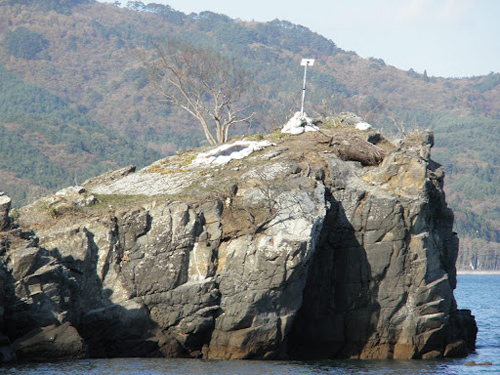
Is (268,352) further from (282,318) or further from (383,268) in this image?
(383,268)

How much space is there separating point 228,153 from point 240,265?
7.71 m

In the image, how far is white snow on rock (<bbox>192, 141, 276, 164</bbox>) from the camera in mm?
31766

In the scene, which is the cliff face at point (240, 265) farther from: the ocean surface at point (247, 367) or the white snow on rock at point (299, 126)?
the white snow on rock at point (299, 126)

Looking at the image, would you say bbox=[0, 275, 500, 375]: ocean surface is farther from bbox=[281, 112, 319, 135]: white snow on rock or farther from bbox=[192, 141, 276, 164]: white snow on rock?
bbox=[281, 112, 319, 135]: white snow on rock

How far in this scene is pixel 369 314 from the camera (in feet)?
94.7

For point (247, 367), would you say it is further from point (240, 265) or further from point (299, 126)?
point (299, 126)

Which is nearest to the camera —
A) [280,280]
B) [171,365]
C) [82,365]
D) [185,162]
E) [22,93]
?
[82,365]

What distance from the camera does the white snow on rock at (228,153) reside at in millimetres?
31766

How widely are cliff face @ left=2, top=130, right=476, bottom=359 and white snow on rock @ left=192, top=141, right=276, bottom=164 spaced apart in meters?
0.40

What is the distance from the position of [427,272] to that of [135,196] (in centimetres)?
1211

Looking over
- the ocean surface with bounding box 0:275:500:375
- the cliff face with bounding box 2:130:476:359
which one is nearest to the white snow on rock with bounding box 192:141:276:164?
the cliff face with bounding box 2:130:476:359

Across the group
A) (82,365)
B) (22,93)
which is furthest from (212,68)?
(22,93)

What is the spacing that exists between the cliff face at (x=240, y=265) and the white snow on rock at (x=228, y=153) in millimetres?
405

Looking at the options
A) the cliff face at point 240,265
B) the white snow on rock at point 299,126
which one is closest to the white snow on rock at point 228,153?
the cliff face at point 240,265
